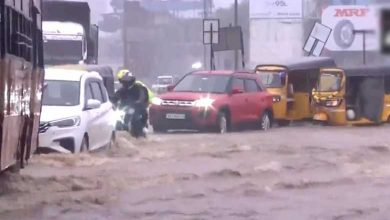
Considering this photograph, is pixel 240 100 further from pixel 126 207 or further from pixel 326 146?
pixel 126 207

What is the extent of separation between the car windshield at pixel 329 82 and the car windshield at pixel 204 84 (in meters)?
3.81

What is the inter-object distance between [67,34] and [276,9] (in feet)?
91.2

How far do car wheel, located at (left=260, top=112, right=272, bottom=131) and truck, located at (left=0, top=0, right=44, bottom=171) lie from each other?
13004mm

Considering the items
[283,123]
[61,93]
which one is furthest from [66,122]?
[283,123]

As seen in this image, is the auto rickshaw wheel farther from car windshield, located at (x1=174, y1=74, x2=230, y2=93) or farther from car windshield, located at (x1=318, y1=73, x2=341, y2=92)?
car windshield, located at (x1=174, y1=74, x2=230, y2=93)

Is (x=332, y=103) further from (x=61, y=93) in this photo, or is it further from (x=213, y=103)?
(x=61, y=93)

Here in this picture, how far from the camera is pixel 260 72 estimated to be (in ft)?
87.2

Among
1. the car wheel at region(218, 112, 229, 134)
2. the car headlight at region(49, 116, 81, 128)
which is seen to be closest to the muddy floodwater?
the car headlight at region(49, 116, 81, 128)

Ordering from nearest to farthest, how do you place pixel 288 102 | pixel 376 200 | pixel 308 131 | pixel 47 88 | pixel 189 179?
pixel 376 200
pixel 189 179
pixel 47 88
pixel 308 131
pixel 288 102

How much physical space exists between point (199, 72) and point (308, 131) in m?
3.00

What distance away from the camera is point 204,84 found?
74.5 feet

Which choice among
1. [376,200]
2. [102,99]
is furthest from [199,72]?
[376,200]

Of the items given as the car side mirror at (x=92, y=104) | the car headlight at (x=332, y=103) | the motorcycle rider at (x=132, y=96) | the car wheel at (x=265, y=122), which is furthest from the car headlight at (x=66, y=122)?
the car headlight at (x=332, y=103)

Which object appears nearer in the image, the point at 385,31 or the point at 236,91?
the point at 385,31
